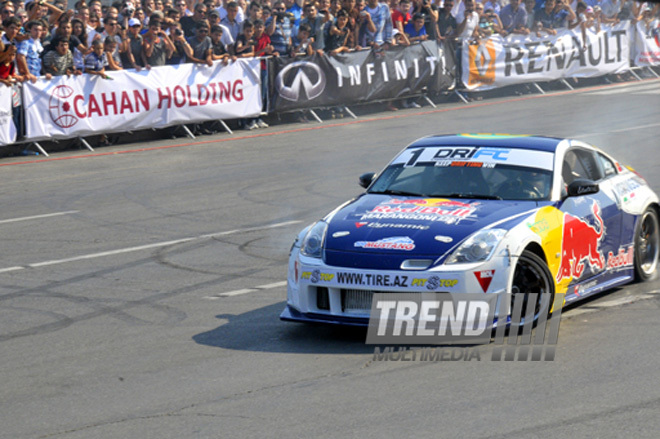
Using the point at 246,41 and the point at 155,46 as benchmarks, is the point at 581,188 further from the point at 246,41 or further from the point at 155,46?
the point at 246,41

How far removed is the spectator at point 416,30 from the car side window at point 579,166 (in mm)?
16097

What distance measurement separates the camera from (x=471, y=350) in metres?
7.29

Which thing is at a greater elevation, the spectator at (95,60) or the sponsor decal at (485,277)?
the spectator at (95,60)

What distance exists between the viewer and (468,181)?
8609mm

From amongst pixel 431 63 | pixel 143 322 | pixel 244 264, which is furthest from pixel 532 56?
pixel 143 322

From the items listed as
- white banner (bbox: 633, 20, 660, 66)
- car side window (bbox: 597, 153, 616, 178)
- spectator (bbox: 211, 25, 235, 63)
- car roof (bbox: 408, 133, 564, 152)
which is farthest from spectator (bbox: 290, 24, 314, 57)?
car side window (bbox: 597, 153, 616, 178)

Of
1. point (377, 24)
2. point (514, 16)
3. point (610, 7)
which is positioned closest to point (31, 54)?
point (377, 24)

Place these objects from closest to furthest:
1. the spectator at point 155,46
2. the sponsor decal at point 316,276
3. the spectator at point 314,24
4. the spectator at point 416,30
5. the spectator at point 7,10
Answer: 1. the sponsor decal at point 316,276
2. the spectator at point 7,10
3. the spectator at point 155,46
4. the spectator at point 314,24
5. the spectator at point 416,30

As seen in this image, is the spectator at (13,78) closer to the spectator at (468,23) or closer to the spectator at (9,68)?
the spectator at (9,68)

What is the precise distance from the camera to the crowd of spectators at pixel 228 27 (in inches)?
725

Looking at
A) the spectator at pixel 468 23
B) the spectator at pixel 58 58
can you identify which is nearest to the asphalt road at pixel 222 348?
the spectator at pixel 58 58

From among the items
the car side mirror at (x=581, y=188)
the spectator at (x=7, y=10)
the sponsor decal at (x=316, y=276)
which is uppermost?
the spectator at (x=7, y=10)

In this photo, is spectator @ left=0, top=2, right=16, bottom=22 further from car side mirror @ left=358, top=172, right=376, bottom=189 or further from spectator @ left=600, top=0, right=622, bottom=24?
spectator @ left=600, top=0, right=622, bottom=24

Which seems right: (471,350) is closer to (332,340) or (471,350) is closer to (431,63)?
(332,340)
